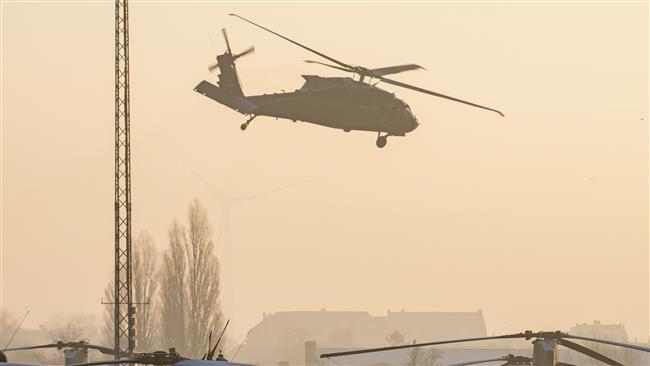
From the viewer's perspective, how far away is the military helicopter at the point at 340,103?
92000mm

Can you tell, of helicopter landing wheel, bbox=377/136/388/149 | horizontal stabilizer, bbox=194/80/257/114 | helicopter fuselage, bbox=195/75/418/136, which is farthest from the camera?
horizontal stabilizer, bbox=194/80/257/114

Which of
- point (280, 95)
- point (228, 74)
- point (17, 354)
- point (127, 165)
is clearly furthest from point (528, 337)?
point (17, 354)

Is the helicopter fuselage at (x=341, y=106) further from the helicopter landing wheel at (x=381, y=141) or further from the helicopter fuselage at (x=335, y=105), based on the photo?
the helicopter landing wheel at (x=381, y=141)

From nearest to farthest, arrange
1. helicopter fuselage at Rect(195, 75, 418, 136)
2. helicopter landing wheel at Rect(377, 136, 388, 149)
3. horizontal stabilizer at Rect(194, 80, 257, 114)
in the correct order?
helicopter landing wheel at Rect(377, 136, 388, 149), helicopter fuselage at Rect(195, 75, 418, 136), horizontal stabilizer at Rect(194, 80, 257, 114)

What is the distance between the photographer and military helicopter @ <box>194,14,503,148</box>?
92.0 meters

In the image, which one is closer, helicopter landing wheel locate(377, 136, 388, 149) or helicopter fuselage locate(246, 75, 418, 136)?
helicopter landing wheel locate(377, 136, 388, 149)

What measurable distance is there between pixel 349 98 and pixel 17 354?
333ft

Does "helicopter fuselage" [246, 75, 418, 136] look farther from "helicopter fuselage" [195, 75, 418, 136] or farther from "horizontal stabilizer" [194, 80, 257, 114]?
"horizontal stabilizer" [194, 80, 257, 114]

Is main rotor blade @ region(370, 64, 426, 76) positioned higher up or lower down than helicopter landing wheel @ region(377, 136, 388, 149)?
higher up

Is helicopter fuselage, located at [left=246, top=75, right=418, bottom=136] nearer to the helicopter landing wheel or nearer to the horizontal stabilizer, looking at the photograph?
the horizontal stabilizer

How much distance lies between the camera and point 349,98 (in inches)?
3703

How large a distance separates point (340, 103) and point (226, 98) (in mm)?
6389

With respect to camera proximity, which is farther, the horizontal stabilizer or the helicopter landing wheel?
the horizontal stabilizer

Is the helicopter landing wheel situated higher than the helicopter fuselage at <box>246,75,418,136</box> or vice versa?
the helicopter fuselage at <box>246,75,418,136</box>
